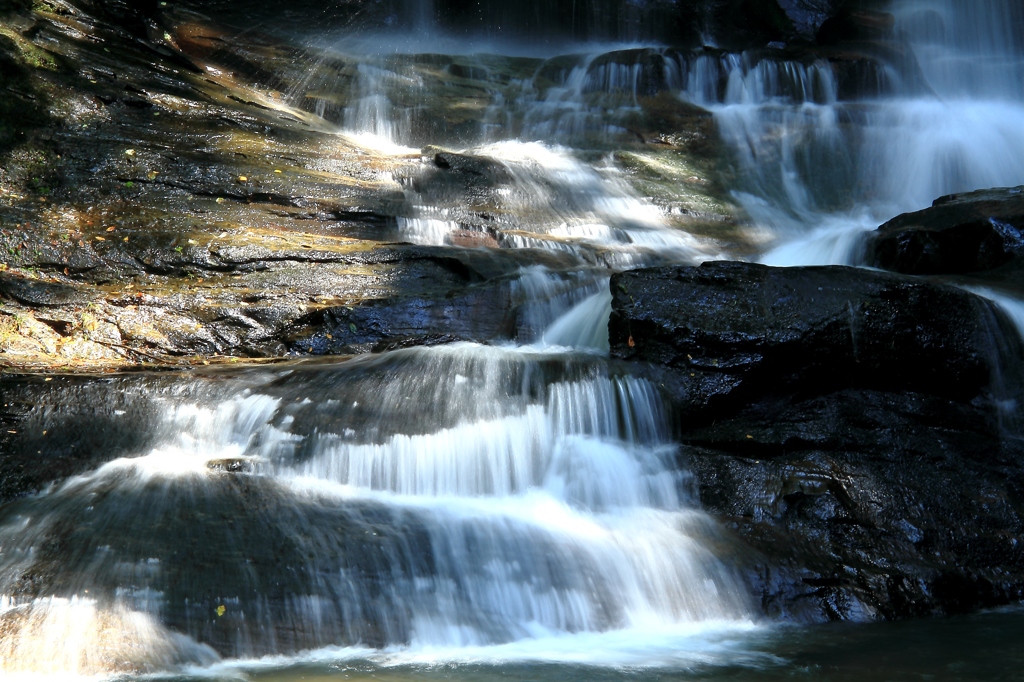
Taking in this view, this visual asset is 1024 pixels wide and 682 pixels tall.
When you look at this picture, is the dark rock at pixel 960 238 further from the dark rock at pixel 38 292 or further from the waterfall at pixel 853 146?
the dark rock at pixel 38 292

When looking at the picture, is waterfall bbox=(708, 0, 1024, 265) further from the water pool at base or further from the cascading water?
the water pool at base

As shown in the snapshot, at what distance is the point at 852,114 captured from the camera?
12953 millimetres

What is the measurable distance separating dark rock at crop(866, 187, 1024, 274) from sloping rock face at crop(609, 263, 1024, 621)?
1572 millimetres

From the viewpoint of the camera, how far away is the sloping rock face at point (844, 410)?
455 cm

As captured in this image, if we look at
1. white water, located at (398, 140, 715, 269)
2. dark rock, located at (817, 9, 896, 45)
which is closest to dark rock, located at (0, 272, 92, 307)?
white water, located at (398, 140, 715, 269)

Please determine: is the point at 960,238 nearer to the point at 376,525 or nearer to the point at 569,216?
the point at 569,216

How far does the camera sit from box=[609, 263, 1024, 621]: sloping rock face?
4.55 meters

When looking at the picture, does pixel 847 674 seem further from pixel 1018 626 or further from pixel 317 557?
pixel 317 557

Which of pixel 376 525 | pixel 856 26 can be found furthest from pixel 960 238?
pixel 856 26

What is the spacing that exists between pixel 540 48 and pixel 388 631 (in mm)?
15483

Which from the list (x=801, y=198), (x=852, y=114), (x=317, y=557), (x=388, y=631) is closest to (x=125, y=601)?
(x=317, y=557)

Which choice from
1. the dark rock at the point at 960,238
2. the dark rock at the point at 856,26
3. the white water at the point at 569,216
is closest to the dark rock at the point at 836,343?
the dark rock at the point at 960,238

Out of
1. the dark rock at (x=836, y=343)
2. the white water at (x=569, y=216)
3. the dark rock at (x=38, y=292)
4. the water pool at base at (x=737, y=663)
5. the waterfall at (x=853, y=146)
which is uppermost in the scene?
the waterfall at (x=853, y=146)

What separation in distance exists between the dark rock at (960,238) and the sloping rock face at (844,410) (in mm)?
1572
